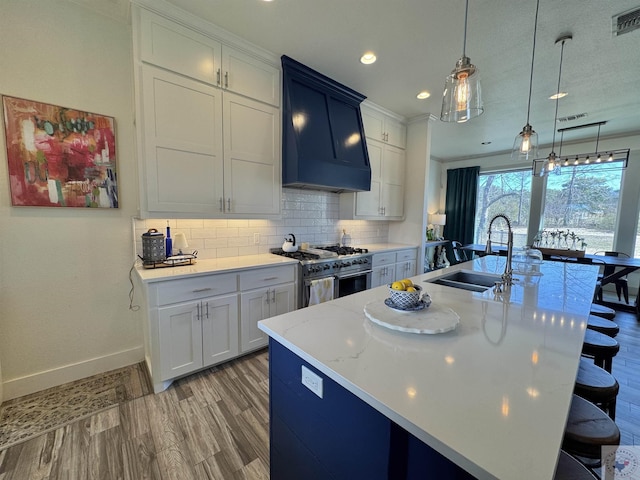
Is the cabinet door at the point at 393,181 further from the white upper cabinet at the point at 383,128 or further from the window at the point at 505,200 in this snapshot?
the window at the point at 505,200

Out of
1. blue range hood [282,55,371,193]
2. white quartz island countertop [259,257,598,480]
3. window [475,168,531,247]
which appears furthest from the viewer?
window [475,168,531,247]

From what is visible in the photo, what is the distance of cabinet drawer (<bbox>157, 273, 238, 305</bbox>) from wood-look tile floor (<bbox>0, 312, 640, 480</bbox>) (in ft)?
2.35

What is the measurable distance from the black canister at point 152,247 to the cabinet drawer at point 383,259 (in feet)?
7.96

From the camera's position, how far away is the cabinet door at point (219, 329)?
214 centimetres

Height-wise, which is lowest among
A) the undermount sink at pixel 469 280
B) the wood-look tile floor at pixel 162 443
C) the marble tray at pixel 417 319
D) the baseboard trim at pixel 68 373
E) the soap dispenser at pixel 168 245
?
the wood-look tile floor at pixel 162 443

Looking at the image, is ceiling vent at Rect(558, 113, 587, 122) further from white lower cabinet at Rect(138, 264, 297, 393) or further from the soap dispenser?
the soap dispenser

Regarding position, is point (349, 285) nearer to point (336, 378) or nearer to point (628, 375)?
point (336, 378)

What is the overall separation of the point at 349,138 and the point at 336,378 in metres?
2.98

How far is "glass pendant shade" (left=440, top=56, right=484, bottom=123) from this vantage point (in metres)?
1.39

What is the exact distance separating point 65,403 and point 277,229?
2.25m

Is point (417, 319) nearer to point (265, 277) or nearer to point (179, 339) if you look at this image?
point (265, 277)

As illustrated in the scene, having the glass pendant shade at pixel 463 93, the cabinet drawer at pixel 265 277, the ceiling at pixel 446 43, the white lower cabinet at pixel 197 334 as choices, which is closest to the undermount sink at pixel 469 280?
the glass pendant shade at pixel 463 93

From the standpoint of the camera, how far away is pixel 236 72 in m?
2.36

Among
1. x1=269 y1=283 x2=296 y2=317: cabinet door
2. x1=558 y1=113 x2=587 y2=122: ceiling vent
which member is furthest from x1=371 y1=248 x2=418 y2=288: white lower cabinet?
x1=558 y1=113 x2=587 y2=122: ceiling vent
